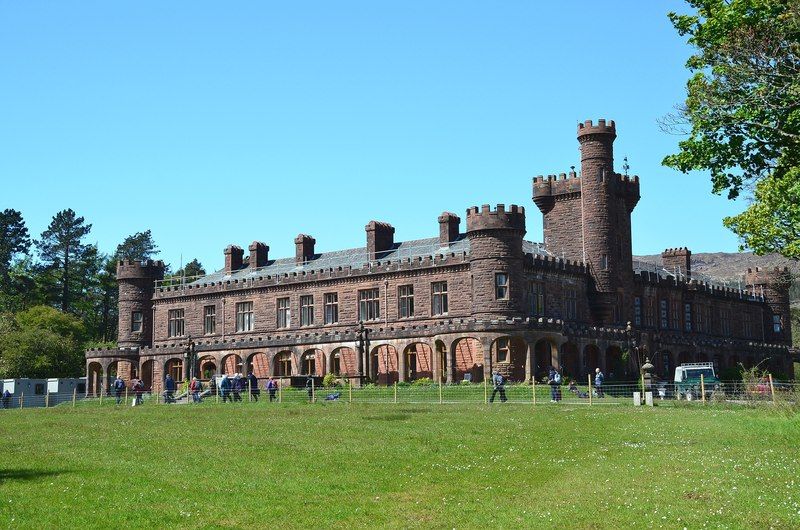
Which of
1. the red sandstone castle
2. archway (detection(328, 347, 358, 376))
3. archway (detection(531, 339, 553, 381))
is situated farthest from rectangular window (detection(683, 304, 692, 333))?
archway (detection(328, 347, 358, 376))

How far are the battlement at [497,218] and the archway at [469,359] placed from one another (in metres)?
6.02

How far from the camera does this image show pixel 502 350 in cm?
5191

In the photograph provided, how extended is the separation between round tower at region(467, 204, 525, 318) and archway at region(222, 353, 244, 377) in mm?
16971

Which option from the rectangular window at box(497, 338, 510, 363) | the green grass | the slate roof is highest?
the slate roof

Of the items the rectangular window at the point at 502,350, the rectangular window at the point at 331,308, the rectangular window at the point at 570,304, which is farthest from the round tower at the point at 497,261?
the rectangular window at the point at 331,308

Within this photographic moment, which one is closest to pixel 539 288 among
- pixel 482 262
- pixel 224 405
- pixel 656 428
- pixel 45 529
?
pixel 482 262

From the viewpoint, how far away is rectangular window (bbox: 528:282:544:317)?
54.3 meters

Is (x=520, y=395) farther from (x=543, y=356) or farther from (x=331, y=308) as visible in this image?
(x=331, y=308)

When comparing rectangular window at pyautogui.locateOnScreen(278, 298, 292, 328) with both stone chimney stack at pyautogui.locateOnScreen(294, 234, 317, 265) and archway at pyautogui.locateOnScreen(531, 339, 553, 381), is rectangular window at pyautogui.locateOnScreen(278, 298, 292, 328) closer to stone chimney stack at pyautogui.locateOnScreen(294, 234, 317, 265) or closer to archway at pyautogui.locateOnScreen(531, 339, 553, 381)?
stone chimney stack at pyautogui.locateOnScreen(294, 234, 317, 265)

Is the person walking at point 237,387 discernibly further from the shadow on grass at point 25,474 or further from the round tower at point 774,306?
the round tower at point 774,306

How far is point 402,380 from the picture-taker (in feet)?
172

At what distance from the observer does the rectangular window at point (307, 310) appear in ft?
202

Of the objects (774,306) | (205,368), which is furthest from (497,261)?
(774,306)

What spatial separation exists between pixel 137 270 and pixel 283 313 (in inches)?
506
